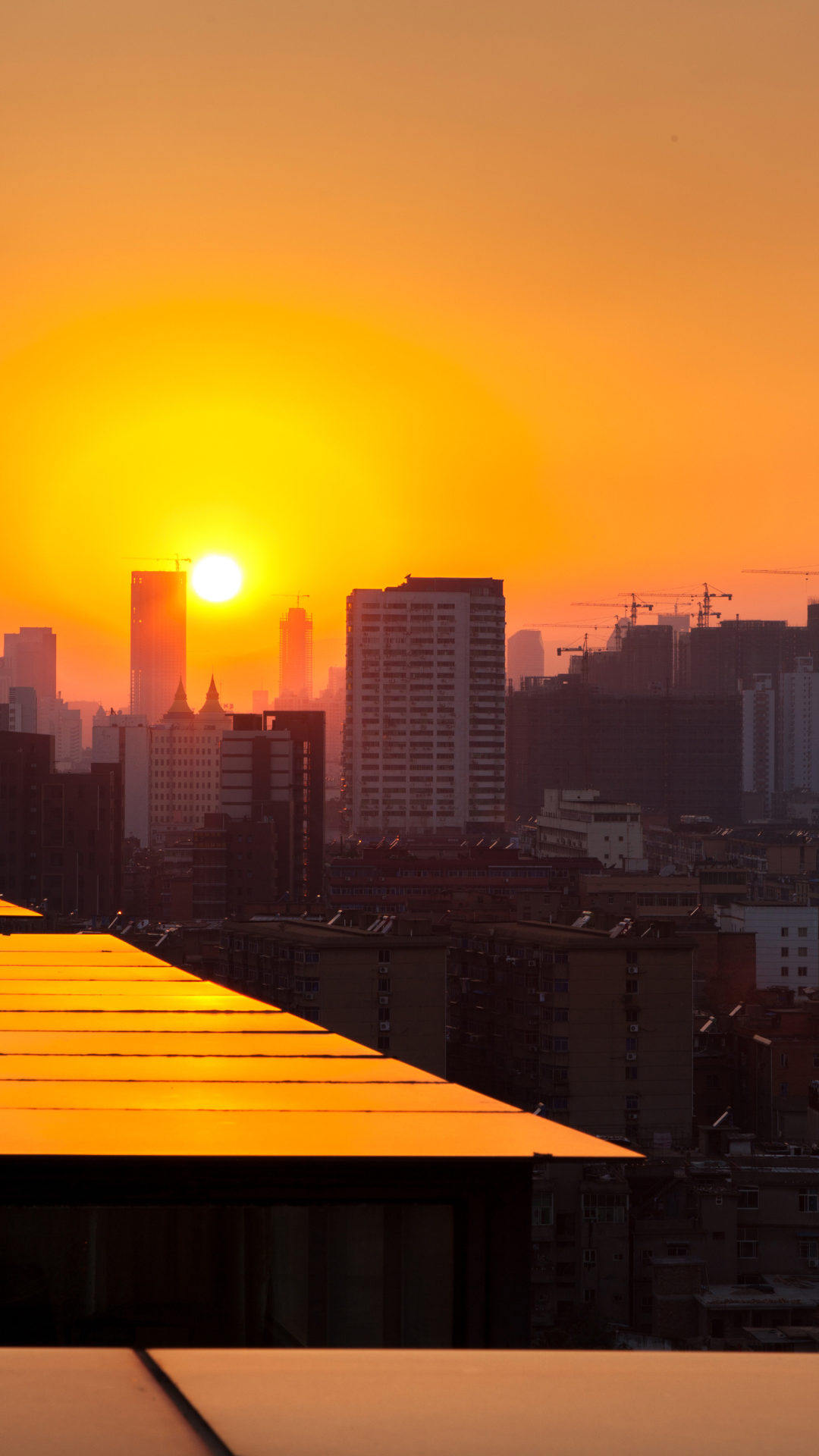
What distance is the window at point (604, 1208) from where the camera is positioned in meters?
11.0

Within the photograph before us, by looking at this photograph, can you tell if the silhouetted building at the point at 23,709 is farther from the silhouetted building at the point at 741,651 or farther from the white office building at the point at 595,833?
the silhouetted building at the point at 741,651

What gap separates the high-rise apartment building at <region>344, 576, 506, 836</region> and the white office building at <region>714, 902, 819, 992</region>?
116 ft

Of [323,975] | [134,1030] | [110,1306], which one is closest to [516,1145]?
[110,1306]

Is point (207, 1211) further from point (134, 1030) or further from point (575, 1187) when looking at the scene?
point (575, 1187)

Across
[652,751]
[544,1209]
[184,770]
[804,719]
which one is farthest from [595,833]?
[804,719]

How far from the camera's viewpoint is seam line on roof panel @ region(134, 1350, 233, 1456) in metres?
0.92

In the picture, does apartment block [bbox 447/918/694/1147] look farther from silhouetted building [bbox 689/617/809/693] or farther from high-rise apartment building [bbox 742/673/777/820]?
silhouetted building [bbox 689/617/809/693]

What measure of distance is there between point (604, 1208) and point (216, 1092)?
919 cm

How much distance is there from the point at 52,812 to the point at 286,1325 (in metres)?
32.0

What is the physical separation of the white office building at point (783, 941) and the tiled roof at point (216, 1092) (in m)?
23.1

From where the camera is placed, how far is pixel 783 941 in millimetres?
25906

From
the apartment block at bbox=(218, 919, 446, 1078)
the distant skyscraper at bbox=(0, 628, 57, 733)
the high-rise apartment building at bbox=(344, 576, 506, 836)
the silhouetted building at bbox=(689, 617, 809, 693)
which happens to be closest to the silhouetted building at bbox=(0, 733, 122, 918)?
the apartment block at bbox=(218, 919, 446, 1078)

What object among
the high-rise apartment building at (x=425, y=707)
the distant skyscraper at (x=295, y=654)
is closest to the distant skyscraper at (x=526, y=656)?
the distant skyscraper at (x=295, y=654)

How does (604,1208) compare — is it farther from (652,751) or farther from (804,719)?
(804,719)
